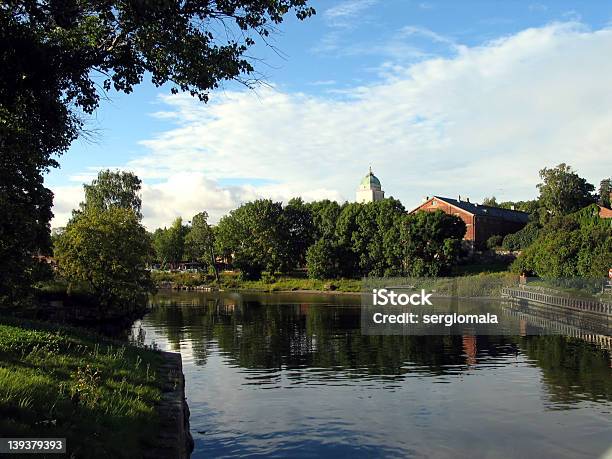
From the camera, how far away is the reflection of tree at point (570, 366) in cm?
2564

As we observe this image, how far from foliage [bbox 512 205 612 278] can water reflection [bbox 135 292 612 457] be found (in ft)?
92.3

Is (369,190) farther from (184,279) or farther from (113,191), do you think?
(113,191)

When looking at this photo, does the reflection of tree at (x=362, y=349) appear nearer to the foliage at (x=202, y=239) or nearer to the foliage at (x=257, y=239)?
the foliage at (x=257, y=239)

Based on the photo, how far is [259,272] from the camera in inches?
4867

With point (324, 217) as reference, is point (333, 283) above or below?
below

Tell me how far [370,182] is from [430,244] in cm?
7164

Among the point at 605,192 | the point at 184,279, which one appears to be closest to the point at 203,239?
the point at 184,279

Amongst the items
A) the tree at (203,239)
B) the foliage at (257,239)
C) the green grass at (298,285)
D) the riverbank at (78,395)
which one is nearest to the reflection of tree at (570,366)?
the riverbank at (78,395)

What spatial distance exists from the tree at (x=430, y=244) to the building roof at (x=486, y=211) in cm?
2212

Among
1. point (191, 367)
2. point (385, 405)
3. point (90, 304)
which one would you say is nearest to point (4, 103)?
point (385, 405)

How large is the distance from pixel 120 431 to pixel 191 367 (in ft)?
68.8

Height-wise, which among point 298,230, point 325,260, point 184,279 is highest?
point 298,230

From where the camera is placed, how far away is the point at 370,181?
560ft

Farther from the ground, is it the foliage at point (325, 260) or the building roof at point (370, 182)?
the building roof at point (370, 182)
